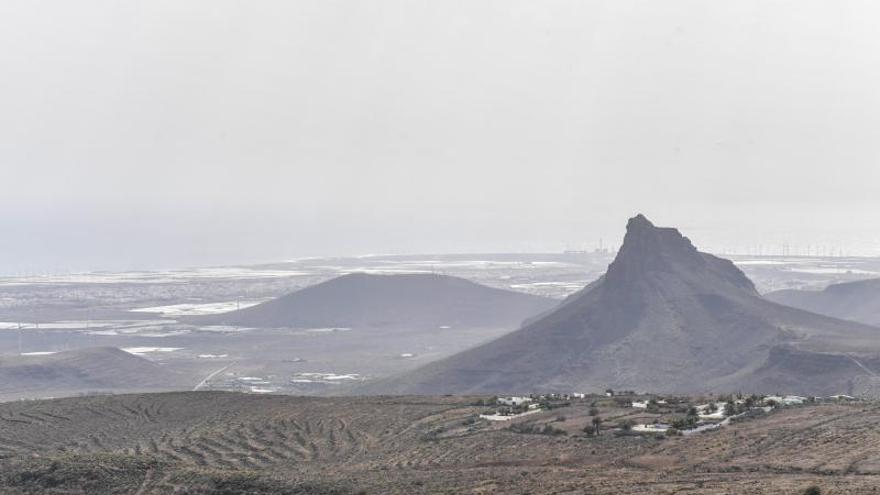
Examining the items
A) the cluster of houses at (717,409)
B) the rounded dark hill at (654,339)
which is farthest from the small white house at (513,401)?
the rounded dark hill at (654,339)

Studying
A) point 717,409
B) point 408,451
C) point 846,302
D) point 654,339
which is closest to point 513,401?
point 717,409

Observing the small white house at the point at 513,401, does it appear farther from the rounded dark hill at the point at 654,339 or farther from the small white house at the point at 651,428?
the rounded dark hill at the point at 654,339

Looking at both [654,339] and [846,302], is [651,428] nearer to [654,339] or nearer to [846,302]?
[654,339]

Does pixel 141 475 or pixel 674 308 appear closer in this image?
pixel 141 475

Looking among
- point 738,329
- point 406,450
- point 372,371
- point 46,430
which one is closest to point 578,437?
point 406,450

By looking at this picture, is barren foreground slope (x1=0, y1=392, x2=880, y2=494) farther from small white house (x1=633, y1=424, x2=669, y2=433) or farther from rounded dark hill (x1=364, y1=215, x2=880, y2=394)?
rounded dark hill (x1=364, y1=215, x2=880, y2=394)

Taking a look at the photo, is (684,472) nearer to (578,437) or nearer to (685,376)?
(578,437)
